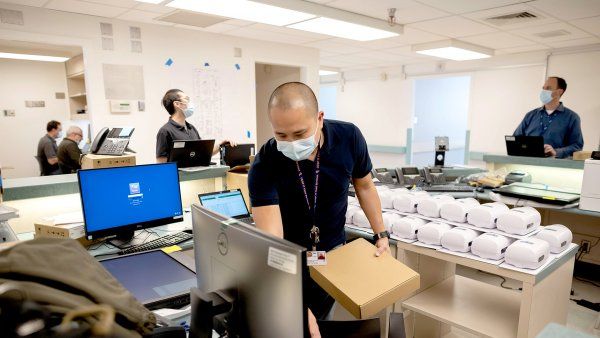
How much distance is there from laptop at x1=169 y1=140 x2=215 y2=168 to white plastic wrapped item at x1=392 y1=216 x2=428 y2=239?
1494 mm

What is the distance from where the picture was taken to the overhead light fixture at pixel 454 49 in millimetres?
5516

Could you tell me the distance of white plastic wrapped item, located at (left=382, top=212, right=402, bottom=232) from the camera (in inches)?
93.7

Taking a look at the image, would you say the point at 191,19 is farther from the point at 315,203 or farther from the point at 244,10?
the point at 315,203

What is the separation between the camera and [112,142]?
2785 mm

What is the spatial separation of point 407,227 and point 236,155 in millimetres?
1601

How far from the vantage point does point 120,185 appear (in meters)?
1.99

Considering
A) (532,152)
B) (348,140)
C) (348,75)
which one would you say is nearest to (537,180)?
(532,152)

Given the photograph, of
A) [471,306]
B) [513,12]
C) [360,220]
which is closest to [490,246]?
[471,306]

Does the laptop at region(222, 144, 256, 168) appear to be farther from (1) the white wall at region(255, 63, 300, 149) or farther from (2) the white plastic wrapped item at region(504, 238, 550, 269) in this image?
(1) the white wall at region(255, 63, 300, 149)

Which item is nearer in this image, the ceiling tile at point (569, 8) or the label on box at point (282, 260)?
the label on box at point (282, 260)

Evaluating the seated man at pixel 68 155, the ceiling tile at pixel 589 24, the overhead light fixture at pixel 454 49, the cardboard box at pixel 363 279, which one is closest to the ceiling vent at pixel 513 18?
the ceiling tile at pixel 589 24

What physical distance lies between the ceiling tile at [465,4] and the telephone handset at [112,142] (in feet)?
9.75

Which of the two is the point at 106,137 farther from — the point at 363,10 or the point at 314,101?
the point at 363,10

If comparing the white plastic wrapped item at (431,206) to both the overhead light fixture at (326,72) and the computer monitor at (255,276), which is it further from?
the overhead light fixture at (326,72)
